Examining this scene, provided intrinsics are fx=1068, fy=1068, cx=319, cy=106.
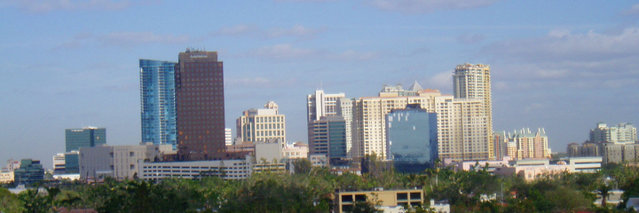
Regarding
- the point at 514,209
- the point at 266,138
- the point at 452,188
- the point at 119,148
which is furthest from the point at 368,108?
the point at 514,209

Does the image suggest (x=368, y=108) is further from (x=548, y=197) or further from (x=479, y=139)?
(x=548, y=197)

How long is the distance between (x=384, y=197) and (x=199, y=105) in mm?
73867

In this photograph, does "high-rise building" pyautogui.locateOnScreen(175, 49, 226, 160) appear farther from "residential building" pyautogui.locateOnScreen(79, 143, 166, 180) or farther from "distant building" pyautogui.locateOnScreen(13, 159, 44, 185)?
"distant building" pyautogui.locateOnScreen(13, 159, 44, 185)

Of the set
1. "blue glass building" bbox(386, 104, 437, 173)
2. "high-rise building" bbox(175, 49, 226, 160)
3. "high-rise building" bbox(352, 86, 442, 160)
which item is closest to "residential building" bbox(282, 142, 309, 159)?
"high-rise building" bbox(352, 86, 442, 160)

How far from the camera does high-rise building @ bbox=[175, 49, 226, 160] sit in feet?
497

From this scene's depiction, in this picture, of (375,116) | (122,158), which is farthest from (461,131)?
(122,158)

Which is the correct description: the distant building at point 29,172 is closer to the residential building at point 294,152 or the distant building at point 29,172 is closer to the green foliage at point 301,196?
the residential building at point 294,152

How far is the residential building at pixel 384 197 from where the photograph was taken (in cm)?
8156

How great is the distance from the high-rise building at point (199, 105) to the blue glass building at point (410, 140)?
99.4 ft

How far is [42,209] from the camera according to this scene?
72.6 m

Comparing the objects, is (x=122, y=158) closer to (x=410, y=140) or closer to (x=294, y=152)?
(x=294, y=152)

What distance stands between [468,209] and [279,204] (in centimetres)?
1429

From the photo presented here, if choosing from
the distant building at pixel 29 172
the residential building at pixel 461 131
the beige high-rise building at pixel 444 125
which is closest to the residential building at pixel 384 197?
the beige high-rise building at pixel 444 125

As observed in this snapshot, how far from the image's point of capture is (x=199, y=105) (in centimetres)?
15312
